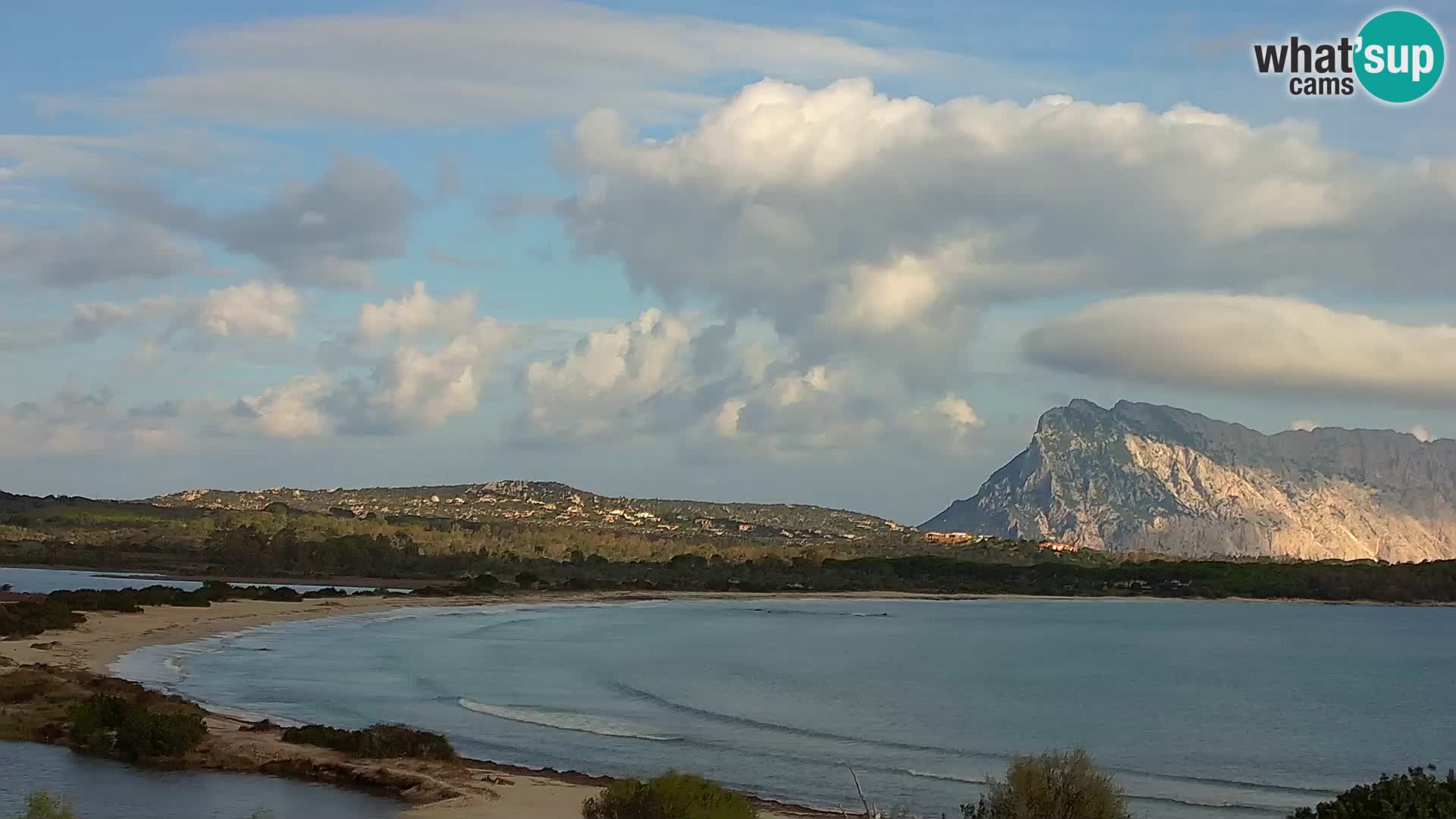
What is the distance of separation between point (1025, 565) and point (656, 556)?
44179 mm

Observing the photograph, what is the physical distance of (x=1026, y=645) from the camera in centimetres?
8781

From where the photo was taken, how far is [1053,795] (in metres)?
18.5

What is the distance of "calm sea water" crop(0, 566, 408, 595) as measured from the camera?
94.7m

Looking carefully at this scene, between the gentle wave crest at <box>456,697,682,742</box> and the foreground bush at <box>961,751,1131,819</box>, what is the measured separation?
18717 mm

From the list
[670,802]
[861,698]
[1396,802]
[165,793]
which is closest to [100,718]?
[165,793]

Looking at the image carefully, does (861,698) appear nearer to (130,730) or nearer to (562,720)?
(562,720)

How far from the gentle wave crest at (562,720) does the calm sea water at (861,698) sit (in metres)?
0.15

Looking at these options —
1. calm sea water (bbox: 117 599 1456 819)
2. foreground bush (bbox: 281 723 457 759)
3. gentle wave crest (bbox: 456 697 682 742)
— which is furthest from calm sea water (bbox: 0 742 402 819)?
gentle wave crest (bbox: 456 697 682 742)

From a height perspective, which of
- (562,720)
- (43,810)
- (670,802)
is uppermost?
(43,810)

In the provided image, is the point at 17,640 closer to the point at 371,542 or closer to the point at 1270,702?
the point at 1270,702

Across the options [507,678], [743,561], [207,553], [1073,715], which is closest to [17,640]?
[507,678]

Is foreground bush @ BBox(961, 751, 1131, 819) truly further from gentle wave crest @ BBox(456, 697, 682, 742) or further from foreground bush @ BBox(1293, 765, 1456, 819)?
gentle wave crest @ BBox(456, 697, 682, 742)

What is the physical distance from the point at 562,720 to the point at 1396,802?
28066mm

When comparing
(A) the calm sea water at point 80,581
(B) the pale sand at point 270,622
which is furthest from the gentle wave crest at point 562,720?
(A) the calm sea water at point 80,581
